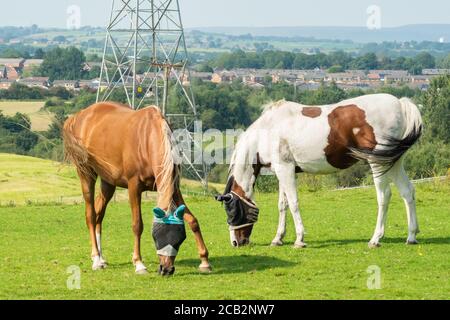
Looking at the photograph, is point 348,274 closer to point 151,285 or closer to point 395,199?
point 151,285

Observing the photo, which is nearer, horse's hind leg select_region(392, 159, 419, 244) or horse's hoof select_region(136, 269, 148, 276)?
horse's hoof select_region(136, 269, 148, 276)

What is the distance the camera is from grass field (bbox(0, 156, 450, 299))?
11.9 m

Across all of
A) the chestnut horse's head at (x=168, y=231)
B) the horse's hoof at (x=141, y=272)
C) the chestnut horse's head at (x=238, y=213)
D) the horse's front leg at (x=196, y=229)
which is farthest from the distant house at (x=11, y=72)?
the chestnut horse's head at (x=168, y=231)

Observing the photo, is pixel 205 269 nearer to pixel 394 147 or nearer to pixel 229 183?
pixel 229 183

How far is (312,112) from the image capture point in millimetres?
15664

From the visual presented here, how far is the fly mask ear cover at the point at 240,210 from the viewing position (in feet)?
51.2

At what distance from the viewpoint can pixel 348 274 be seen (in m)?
13.0

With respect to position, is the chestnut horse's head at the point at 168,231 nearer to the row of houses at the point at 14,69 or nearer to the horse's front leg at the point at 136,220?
the horse's front leg at the point at 136,220

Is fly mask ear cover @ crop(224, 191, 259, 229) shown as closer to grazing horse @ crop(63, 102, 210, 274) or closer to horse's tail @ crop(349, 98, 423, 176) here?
horse's tail @ crop(349, 98, 423, 176)

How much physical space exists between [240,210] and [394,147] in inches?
106

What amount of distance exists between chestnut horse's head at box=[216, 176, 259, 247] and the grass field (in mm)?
259

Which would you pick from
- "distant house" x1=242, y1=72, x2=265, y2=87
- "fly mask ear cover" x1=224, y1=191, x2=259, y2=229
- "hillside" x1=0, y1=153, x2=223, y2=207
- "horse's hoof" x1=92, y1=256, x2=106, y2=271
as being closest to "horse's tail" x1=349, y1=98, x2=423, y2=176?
"fly mask ear cover" x1=224, y1=191, x2=259, y2=229
